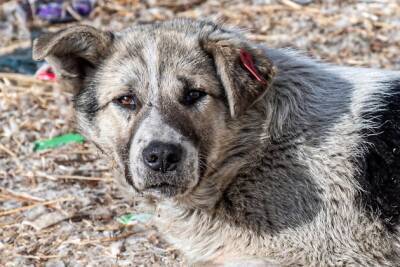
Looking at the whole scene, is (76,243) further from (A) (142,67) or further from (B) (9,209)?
(A) (142,67)

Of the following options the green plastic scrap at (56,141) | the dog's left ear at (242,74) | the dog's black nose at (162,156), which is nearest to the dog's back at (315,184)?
the dog's left ear at (242,74)

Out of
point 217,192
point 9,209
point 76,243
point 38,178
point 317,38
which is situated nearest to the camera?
point 217,192

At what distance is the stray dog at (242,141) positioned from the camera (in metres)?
3.73

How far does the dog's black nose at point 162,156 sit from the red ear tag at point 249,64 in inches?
20.2

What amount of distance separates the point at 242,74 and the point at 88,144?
234 cm

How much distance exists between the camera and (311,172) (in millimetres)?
3836

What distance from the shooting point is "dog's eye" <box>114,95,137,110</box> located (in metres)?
3.88

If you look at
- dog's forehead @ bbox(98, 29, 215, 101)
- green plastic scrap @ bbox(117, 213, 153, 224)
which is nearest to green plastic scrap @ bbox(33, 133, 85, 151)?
green plastic scrap @ bbox(117, 213, 153, 224)

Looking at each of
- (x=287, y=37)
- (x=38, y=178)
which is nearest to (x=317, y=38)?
(x=287, y=37)

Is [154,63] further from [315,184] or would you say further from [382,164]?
[382,164]

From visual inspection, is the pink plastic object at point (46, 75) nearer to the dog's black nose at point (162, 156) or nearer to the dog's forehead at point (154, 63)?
the dog's forehead at point (154, 63)

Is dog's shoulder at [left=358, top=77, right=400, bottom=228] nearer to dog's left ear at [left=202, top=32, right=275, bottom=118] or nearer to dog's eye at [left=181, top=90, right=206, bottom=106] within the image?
dog's left ear at [left=202, top=32, right=275, bottom=118]

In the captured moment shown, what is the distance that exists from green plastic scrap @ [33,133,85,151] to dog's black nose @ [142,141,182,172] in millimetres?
2359

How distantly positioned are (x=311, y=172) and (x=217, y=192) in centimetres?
49
